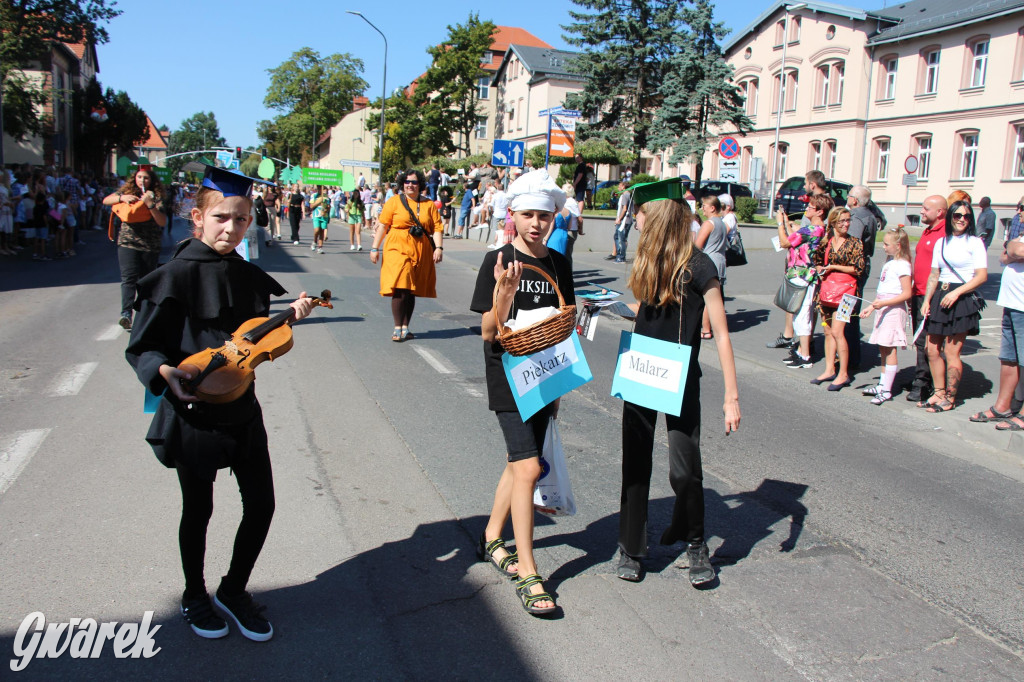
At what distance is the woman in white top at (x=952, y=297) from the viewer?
709 cm

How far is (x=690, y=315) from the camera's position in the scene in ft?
11.8

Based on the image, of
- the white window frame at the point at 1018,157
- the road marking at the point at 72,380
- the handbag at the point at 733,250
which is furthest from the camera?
the white window frame at the point at 1018,157

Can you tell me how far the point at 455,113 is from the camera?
6309cm

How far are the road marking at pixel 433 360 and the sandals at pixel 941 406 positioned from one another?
15.1 ft

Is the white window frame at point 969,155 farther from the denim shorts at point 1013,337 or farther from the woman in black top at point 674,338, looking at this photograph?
the woman in black top at point 674,338

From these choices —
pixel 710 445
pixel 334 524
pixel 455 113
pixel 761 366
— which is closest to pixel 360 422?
pixel 334 524

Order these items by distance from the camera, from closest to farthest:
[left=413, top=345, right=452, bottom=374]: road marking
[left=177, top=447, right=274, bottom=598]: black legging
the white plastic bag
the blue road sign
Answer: [left=177, top=447, right=274, bottom=598]: black legging → the white plastic bag → [left=413, top=345, right=452, bottom=374]: road marking → the blue road sign

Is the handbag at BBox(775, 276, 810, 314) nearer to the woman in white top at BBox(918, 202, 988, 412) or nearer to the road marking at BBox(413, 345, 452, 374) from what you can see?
the woman in white top at BBox(918, 202, 988, 412)

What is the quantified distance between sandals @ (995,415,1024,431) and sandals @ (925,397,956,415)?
2.40ft

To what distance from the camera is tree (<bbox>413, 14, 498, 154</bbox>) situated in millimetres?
60688

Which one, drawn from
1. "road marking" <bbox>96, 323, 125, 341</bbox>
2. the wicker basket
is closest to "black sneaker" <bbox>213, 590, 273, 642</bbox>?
the wicker basket

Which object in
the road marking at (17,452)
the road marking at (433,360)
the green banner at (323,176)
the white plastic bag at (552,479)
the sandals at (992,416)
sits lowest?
the road marking at (17,452)

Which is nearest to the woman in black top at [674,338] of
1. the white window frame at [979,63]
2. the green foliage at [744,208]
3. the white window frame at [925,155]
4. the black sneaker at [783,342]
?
the black sneaker at [783,342]

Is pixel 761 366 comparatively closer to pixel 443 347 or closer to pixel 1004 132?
pixel 443 347
